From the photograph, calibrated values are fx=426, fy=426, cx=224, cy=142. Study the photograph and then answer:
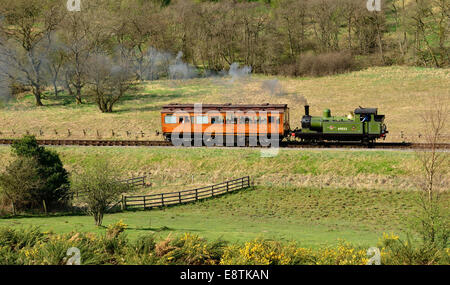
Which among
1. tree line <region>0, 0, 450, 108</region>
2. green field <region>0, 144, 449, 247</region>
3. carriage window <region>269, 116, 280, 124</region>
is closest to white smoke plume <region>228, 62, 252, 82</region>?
tree line <region>0, 0, 450, 108</region>

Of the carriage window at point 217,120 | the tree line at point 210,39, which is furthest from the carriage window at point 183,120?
the tree line at point 210,39

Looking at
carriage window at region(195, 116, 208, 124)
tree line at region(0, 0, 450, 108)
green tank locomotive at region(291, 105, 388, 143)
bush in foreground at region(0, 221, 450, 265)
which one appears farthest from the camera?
tree line at region(0, 0, 450, 108)

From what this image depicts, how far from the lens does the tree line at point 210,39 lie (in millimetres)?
56938

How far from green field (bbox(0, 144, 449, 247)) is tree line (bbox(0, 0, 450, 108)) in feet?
81.2

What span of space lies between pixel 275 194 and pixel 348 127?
28.5 feet

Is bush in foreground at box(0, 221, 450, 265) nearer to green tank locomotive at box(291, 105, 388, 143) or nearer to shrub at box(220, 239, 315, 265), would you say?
shrub at box(220, 239, 315, 265)

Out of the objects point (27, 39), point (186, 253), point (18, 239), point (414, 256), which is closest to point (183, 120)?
point (18, 239)

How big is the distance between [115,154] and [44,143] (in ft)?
29.4

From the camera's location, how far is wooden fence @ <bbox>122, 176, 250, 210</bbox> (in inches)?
1059

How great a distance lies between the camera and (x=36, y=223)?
21.9m

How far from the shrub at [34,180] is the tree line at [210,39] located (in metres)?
30.4
